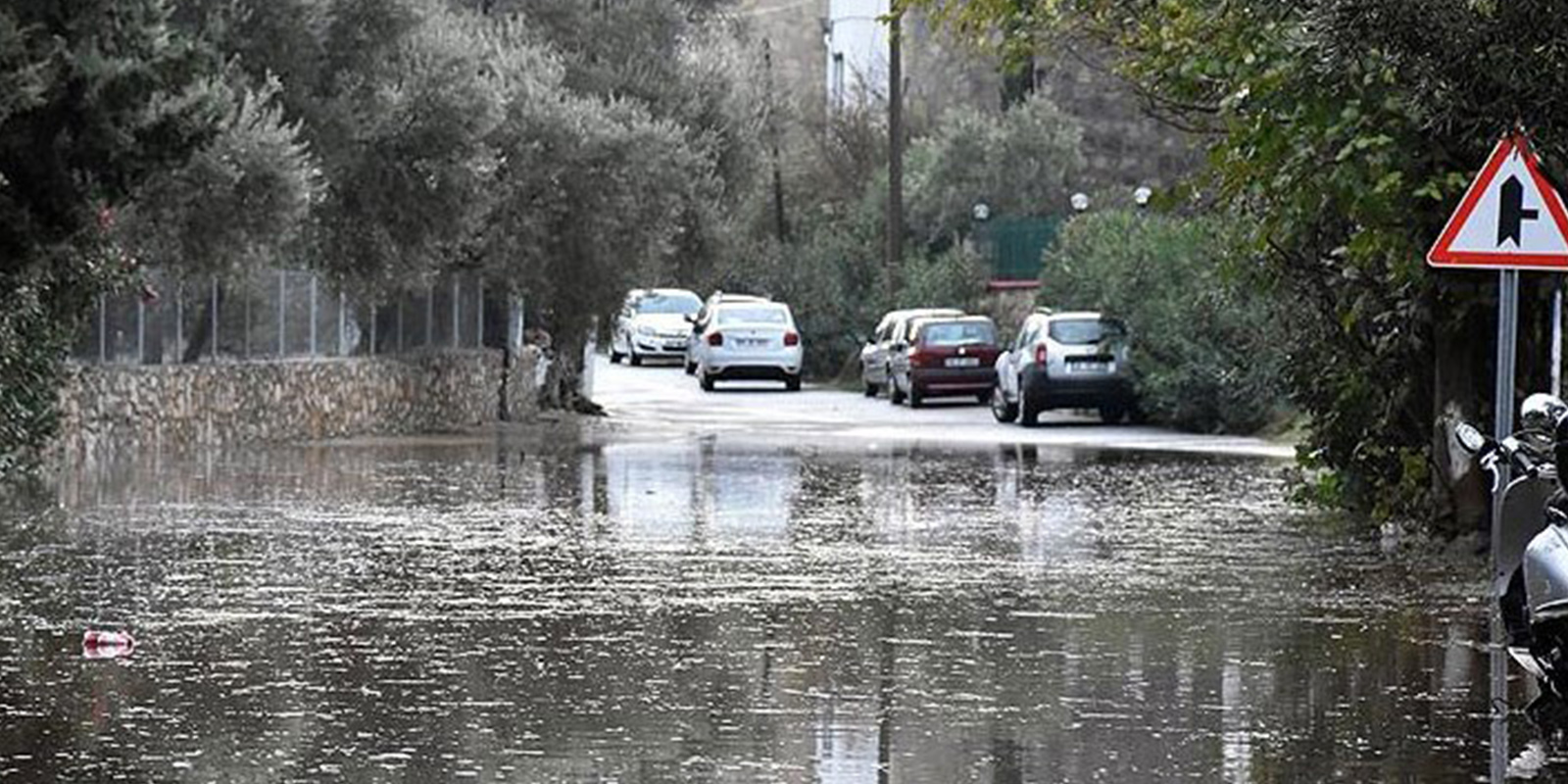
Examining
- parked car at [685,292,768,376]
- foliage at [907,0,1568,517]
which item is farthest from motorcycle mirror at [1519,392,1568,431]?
parked car at [685,292,768,376]

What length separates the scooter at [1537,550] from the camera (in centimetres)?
1091

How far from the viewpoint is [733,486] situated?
2605 cm

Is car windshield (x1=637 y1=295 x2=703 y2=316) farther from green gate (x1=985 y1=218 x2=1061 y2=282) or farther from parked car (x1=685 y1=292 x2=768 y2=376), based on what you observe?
green gate (x1=985 y1=218 x2=1061 y2=282)

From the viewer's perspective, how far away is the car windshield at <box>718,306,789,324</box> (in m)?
56.8

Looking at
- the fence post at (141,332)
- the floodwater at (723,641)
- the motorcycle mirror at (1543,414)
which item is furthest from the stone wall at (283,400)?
the motorcycle mirror at (1543,414)

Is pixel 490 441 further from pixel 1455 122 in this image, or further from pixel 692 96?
pixel 1455 122

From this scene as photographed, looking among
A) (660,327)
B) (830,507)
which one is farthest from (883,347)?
(830,507)

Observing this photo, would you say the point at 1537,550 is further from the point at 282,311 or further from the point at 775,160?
the point at 775,160

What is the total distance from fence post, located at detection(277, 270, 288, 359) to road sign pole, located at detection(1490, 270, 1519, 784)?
937 inches

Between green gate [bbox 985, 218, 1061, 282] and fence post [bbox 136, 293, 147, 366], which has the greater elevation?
green gate [bbox 985, 218, 1061, 282]

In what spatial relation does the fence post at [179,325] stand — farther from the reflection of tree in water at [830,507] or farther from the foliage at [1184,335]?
the foliage at [1184,335]

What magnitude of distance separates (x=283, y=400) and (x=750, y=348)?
70.0 ft

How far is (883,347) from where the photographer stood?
53.6 meters

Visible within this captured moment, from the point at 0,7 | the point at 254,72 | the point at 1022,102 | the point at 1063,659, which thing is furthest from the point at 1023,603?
the point at 1022,102
